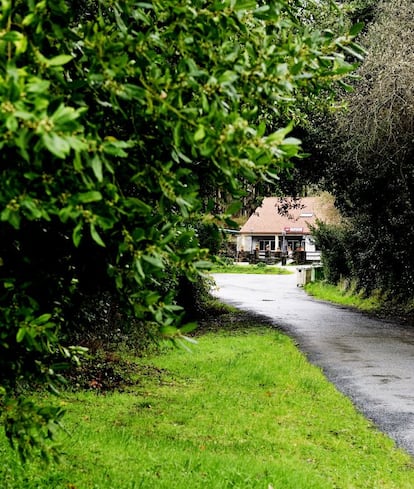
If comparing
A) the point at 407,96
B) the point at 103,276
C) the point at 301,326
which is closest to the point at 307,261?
the point at 301,326

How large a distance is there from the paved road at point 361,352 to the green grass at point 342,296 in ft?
3.30

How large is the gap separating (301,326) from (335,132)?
18.7 feet

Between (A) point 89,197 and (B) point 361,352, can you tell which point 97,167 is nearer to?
(A) point 89,197

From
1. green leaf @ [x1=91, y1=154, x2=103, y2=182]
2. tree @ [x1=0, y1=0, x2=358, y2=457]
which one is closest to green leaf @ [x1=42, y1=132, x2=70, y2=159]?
tree @ [x1=0, y1=0, x2=358, y2=457]

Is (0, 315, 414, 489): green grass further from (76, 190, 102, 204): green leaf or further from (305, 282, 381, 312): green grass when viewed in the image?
(305, 282, 381, 312): green grass

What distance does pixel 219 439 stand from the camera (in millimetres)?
7332

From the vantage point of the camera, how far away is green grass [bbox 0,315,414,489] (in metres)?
5.79

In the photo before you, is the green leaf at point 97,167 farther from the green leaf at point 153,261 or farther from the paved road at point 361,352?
the paved road at point 361,352

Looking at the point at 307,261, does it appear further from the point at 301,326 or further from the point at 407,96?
the point at 407,96

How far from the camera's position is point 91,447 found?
6527 mm

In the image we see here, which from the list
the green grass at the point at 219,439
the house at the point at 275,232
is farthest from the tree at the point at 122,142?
the house at the point at 275,232

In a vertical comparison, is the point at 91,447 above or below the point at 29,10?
below

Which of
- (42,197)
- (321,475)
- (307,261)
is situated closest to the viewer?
(42,197)

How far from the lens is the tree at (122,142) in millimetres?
2451
